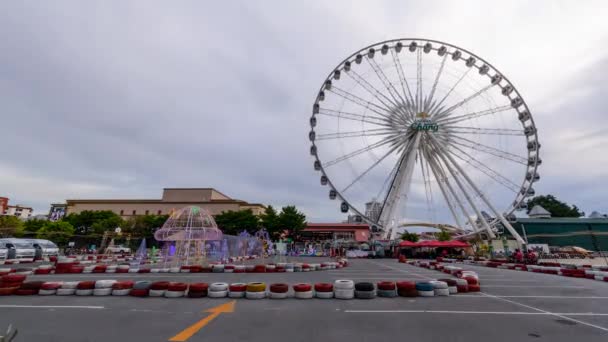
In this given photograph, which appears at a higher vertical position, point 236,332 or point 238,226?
point 238,226

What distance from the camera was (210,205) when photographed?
80062 millimetres

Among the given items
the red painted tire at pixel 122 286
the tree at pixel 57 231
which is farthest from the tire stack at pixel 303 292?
the tree at pixel 57 231

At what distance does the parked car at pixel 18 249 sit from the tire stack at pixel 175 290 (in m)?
28.9

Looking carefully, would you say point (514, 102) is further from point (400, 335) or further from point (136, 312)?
A: point (136, 312)

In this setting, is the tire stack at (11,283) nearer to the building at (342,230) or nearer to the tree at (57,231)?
the tree at (57,231)

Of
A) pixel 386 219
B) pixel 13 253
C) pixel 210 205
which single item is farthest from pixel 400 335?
pixel 210 205

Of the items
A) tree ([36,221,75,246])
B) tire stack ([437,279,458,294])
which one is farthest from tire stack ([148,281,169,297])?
tree ([36,221,75,246])

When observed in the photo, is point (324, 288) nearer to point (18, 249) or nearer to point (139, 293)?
point (139, 293)

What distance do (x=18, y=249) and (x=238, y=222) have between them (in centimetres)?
3609

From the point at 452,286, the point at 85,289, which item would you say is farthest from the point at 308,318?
the point at 85,289

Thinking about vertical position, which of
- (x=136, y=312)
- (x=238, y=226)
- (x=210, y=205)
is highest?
(x=210, y=205)

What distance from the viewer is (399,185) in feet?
122

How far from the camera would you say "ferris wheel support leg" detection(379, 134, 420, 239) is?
3678cm

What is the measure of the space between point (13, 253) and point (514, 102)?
A: 57970 mm
